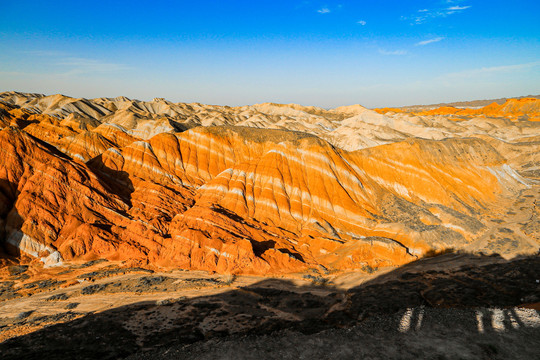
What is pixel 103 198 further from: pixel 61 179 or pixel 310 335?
pixel 310 335

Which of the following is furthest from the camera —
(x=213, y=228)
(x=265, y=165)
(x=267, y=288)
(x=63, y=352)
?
(x=265, y=165)

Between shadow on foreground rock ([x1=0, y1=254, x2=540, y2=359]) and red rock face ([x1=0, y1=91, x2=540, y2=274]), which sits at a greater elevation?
red rock face ([x1=0, y1=91, x2=540, y2=274])

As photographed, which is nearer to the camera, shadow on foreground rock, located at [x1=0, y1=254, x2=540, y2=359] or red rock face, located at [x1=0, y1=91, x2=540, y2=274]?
shadow on foreground rock, located at [x1=0, y1=254, x2=540, y2=359]

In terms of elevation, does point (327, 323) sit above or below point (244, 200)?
below

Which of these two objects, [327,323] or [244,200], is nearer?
[327,323]

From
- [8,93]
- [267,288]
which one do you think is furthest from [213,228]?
[8,93]
